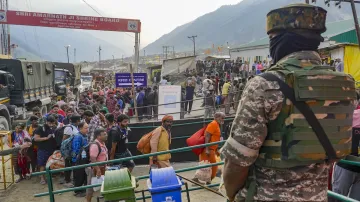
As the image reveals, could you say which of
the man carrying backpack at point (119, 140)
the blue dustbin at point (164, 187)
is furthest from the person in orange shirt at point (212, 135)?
the blue dustbin at point (164, 187)

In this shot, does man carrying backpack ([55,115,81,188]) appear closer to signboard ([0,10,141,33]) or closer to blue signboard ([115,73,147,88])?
blue signboard ([115,73,147,88])

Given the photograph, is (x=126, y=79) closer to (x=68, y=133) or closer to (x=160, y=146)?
(x=68, y=133)

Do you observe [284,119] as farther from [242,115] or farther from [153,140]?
[153,140]

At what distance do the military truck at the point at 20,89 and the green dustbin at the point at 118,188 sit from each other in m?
8.76

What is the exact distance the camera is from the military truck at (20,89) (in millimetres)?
12389

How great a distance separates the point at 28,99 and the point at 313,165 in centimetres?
1455

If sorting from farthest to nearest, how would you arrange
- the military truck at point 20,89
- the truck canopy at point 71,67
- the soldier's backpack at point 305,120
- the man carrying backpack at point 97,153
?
the truck canopy at point 71,67 < the military truck at point 20,89 < the man carrying backpack at point 97,153 < the soldier's backpack at point 305,120

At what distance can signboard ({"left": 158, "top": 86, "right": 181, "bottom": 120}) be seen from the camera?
11.7 meters

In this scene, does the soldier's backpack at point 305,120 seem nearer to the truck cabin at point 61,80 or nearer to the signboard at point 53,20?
the signboard at point 53,20

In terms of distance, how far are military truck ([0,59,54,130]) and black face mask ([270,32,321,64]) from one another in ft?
36.1

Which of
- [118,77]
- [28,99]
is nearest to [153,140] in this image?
[118,77]

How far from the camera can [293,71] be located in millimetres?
1609

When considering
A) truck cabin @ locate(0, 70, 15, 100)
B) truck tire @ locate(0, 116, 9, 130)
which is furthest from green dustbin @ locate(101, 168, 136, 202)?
truck cabin @ locate(0, 70, 15, 100)

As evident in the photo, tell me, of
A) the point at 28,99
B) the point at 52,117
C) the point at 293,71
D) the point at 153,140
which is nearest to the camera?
the point at 293,71
